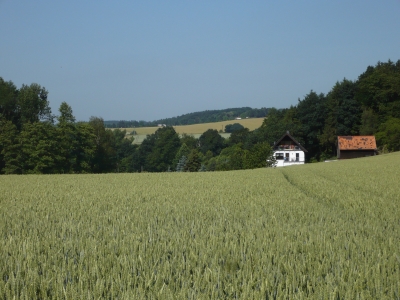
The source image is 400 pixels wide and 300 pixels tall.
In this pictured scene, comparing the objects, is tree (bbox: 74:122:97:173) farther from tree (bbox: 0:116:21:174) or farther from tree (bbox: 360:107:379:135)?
tree (bbox: 360:107:379:135)

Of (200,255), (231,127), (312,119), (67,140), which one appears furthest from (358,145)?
(200,255)

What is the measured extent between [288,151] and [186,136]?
47.0m

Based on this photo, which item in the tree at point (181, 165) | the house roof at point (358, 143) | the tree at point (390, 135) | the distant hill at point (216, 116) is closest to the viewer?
the tree at point (390, 135)

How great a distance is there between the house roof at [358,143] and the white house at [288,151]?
8.51 meters

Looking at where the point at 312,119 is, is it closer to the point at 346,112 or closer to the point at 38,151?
the point at 346,112

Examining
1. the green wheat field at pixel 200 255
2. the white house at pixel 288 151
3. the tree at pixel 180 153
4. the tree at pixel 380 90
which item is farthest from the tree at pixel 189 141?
the green wheat field at pixel 200 255

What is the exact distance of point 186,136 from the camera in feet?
413

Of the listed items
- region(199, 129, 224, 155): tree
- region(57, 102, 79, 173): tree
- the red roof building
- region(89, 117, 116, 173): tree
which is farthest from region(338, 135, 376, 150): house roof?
region(57, 102, 79, 173): tree

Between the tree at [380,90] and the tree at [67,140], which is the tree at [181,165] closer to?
the tree at [67,140]

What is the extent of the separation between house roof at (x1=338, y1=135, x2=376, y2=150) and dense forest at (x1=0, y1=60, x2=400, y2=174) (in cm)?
166

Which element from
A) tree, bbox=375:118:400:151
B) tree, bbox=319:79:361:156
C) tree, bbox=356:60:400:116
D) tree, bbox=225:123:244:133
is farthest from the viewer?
tree, bbox=225:123:244:133

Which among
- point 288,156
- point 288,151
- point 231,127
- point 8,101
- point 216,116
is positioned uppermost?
point 216,116

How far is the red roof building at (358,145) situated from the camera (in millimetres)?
75438

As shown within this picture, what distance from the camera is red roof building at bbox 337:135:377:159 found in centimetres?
7544
